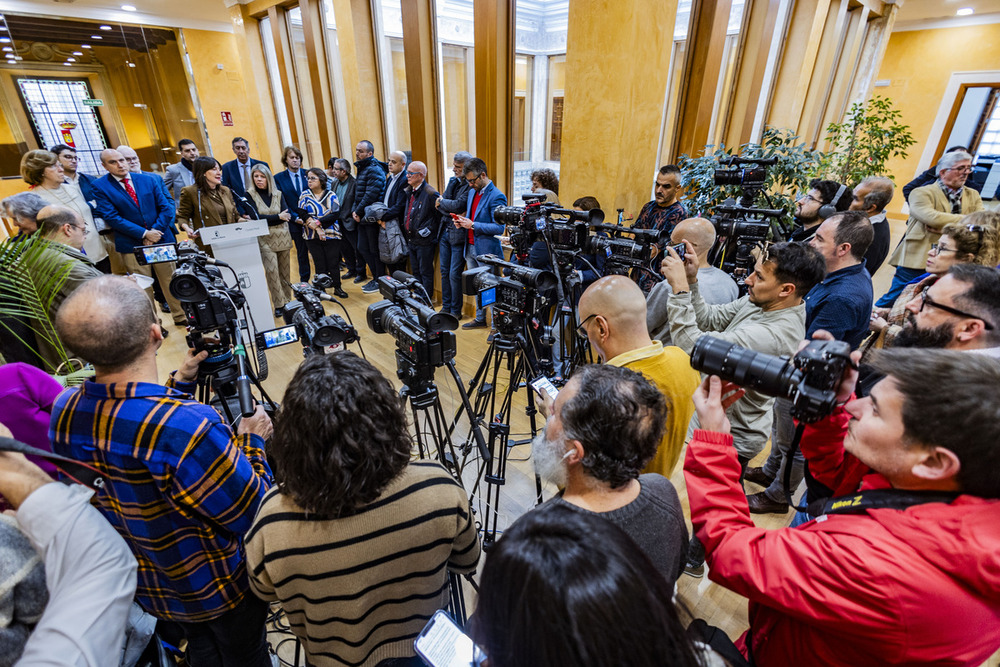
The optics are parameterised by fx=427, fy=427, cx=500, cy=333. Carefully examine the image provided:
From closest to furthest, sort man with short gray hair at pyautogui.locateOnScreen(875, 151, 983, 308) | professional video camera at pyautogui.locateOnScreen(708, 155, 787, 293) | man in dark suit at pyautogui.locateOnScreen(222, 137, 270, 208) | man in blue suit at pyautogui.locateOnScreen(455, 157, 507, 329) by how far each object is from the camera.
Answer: professional video camera at pyautogui.locateOnScreen(708, 155, 787, 293), man with short gray hair at pyautogui.locateOnScreen(875, 151, 983, 308), man in blue suit at pyautogui.locateOnScreen(455, 157, 507, 329), man in dark suit at pyautogui.locateOnScreen(222, 137, 270, 208)

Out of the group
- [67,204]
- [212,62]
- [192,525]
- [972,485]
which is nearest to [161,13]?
[212,62]

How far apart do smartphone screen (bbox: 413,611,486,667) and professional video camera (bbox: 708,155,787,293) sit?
2.42 m

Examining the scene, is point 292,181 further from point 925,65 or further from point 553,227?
point 925,65

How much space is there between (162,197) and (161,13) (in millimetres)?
5147

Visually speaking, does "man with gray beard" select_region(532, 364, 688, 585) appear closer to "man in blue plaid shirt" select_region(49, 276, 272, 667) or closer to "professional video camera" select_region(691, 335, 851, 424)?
"professional video camera" select_region(691, 335, 851, 424)

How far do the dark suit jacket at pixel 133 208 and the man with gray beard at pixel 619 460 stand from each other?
4.68m

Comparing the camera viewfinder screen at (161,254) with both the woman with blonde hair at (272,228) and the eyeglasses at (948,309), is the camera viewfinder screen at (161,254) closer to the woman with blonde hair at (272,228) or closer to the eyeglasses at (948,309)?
the woman with blonde hair at (272,228)

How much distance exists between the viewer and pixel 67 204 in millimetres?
3473

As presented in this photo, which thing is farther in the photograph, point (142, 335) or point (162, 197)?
point (162, 197)

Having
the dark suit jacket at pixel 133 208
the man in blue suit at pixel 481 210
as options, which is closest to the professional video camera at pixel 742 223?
the man in blue suit at pixel 481 210

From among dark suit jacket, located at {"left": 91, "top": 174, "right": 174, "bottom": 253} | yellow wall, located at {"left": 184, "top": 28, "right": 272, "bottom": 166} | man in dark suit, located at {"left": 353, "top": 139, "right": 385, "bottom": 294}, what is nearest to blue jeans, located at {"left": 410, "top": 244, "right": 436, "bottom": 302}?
man in dark suit, located at {"left": 353, "top": 139, "right": 385, "bottom": 294}

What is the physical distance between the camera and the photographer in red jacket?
688mm

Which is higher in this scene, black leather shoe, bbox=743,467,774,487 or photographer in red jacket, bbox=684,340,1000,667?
photographer in red jacket, bbox=684,340,1000,667

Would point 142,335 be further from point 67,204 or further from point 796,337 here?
point 67,204
